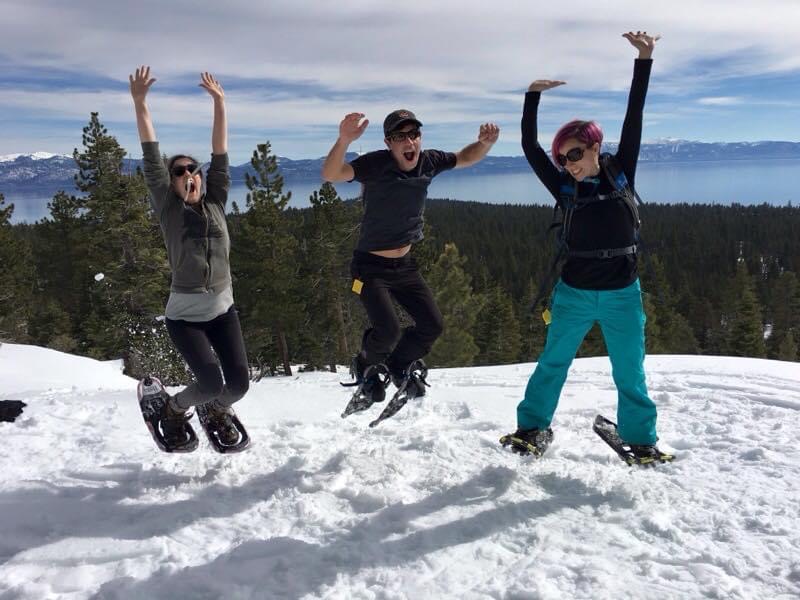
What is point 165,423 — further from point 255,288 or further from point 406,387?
point 255,288

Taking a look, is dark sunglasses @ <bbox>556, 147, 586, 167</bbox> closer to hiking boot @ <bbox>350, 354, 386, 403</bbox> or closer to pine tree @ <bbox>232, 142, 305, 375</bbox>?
hiking boot @ <bbox>350, 354, 386, 403</bbox>

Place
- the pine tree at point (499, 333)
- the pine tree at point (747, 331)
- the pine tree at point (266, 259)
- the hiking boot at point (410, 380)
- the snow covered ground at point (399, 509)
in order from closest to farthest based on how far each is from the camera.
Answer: the snow covered ground at point (399, 509), the hiking boot at point (410, 380), the pine tree at point (266, 259), the pine tree at point (747, 331), the pine tree at point (499, 333)

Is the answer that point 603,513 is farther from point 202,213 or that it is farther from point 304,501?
point 202,213

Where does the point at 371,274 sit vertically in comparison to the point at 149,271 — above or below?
above

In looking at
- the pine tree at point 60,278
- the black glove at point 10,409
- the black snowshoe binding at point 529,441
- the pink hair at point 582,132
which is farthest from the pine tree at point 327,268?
the pink hair at point 582,132

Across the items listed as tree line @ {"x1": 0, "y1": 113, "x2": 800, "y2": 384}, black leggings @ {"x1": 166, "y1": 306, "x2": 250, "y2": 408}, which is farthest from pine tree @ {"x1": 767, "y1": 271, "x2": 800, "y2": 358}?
black leggings @ {"x1": 166, "y1": 306, "x2": 250, "y2": 408}

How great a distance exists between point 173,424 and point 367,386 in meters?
1.88

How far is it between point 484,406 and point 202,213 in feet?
13.4

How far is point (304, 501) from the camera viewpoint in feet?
13.3

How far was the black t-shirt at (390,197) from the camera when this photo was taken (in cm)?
494

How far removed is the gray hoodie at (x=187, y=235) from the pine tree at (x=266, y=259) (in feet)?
73.1

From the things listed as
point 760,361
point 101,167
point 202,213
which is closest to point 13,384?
point 202,213

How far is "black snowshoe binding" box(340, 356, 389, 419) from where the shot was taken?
563cm

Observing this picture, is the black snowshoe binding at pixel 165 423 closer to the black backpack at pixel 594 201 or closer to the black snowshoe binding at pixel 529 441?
the black snowshoe binding at pixel 529 441
